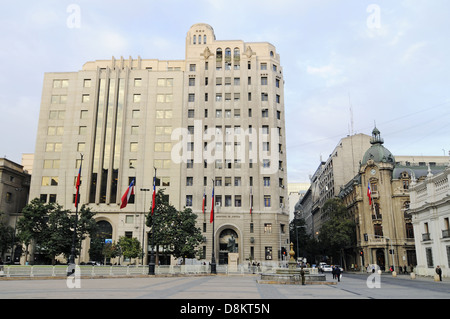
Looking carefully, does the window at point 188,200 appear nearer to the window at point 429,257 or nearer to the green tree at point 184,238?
the green tree at point 184,238

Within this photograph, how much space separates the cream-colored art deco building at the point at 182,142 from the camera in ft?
212

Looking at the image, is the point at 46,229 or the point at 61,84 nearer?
the point at 46,229

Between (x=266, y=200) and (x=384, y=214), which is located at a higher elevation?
(x=266, y=200)

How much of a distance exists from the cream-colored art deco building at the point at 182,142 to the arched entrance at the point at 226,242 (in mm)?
179

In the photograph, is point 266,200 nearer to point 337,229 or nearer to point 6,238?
point 337,229

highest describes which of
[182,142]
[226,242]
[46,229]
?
[182,142]

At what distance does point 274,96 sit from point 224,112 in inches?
406

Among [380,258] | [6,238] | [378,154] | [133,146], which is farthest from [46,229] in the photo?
[378,154]

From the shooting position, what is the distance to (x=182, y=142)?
2692 inches
